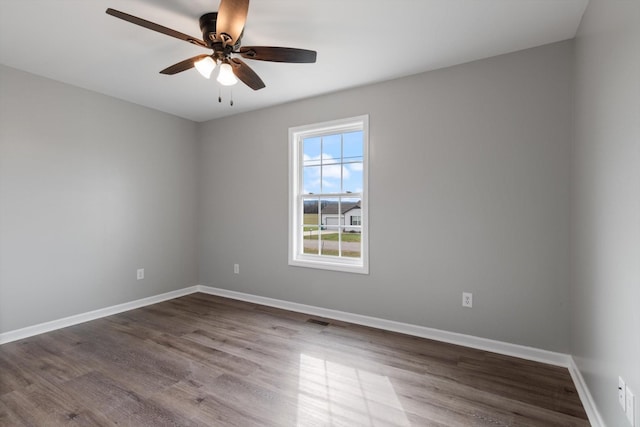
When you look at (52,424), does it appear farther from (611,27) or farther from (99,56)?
(611,27)

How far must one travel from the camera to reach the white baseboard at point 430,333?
2410 millimetres

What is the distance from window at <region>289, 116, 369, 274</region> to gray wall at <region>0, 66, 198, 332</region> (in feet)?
5.75

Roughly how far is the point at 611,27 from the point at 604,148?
58 cm

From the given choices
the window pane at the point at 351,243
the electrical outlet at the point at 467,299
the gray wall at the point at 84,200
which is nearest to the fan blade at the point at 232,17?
the window pane at the point at 351,243

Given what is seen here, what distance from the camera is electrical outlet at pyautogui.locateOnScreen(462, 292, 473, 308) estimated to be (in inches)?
106

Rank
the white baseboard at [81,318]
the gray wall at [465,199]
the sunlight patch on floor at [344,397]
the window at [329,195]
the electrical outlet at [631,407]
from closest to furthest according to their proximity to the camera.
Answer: the electrical outlet at [631,407] → the sunlight patch on floor at [344,397] → the gray wall at [465,199] → the white baseboard at [81,318] → the window at [329,195]

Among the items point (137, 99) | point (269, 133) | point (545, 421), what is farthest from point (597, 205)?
point (137, 99)

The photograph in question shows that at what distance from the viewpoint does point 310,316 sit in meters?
3.48

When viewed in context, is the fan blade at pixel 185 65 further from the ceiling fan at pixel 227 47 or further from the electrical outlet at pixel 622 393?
the electrical outlet at pixel 622 393

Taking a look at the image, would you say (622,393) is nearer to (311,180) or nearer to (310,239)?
(310,239)

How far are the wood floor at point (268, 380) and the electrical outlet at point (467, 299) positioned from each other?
37cm

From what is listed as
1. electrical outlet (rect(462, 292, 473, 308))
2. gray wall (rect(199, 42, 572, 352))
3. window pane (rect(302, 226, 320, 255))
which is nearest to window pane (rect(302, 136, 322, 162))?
gray wall (rect(199, 42, 572, 352))

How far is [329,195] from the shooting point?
357cm

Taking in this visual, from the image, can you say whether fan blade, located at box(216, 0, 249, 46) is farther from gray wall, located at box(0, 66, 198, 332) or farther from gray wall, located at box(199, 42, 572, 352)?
gray wall, located at box(0, 66, 198, 332)
